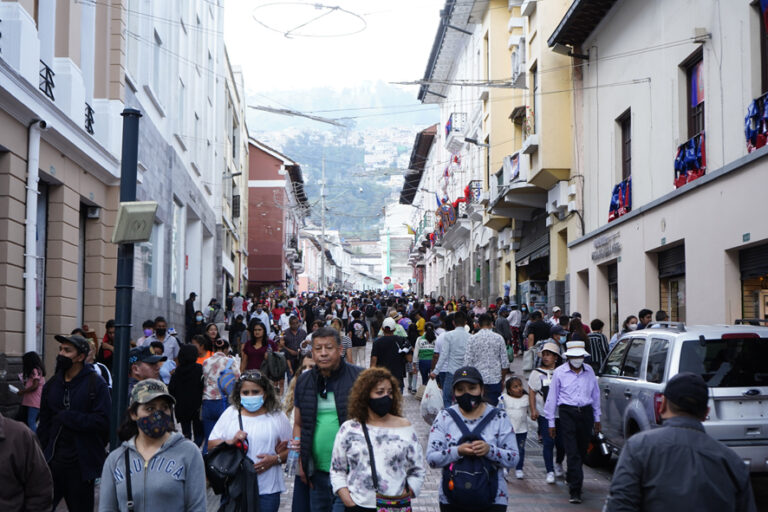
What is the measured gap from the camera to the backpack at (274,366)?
12539 millimetres

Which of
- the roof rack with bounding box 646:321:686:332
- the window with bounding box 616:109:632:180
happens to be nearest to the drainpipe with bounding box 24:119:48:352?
the roof rack with bounding box 646:321:686:332

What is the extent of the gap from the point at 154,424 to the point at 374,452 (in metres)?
1.31

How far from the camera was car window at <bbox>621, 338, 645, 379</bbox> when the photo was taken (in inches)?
391

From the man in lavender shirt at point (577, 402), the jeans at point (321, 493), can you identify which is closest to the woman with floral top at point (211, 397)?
the man in lavender shirt at point (577, 402)

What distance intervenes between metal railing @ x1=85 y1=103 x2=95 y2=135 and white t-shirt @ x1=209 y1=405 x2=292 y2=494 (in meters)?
11.3

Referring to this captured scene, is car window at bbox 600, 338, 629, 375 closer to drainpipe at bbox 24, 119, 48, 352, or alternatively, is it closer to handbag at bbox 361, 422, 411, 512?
handbag at bbox 361, 422, 411, 512

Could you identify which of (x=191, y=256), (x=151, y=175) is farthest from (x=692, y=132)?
(x=191, y=256)

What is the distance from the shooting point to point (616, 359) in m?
11.0

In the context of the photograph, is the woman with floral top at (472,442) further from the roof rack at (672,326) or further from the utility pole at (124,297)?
the roof rack at (672,326)

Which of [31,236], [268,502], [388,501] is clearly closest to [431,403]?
[268,502]

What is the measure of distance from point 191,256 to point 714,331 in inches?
1019

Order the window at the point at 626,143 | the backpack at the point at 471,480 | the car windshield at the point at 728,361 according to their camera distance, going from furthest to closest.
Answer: the window at the point at 626,143 < the car windshield at the point at 728,361 < the backpack at the point at 471,480

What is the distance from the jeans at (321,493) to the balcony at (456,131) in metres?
37.7

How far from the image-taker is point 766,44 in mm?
13320
